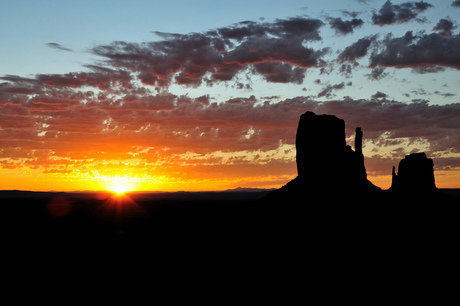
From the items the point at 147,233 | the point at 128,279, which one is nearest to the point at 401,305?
the point at 128,279

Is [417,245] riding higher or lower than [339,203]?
lower

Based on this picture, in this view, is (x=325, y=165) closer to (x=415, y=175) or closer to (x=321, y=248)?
(x=321, y=248)

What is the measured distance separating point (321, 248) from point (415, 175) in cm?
3473

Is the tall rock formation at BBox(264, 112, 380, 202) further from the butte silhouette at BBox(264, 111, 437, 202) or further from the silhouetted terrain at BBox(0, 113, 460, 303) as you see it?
the silhouetted terrain at BBox(0, 113, 460, 303)

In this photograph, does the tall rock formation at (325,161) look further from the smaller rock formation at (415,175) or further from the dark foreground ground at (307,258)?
the smaller rock formation at (415,175)

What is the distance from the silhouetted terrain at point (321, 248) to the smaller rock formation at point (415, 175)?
18 centimetres

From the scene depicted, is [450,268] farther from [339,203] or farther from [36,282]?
[36,282]

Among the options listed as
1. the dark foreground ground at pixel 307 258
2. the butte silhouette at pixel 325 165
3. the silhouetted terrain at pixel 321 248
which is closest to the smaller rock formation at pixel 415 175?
the silhouetted terrain at pixel 321 248

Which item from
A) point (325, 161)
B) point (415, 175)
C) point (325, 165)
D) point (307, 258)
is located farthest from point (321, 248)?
point (415, 175)

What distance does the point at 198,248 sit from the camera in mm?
81125

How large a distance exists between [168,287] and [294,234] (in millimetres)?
20910

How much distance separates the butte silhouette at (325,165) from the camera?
2926 inches

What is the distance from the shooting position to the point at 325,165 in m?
76.9

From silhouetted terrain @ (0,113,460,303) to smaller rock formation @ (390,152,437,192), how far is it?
0.60ft
